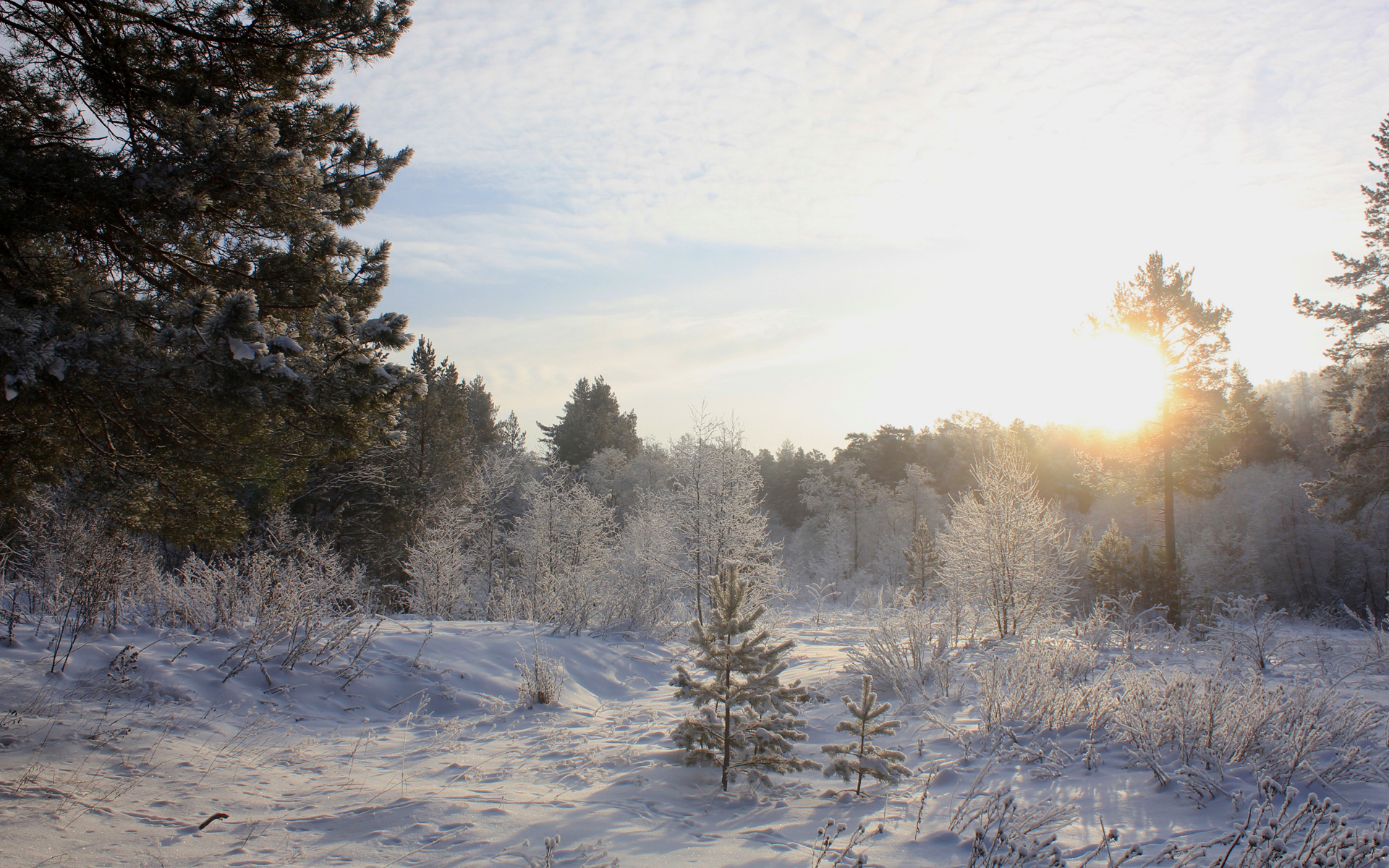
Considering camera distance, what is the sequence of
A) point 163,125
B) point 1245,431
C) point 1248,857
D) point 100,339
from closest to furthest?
point 1248,857
point 100,339
point 163,125
point 1245,431

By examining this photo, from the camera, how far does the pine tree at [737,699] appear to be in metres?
4.38

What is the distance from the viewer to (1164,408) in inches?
714

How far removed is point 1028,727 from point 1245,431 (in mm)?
42478

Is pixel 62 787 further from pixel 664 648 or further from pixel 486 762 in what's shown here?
pixel 664 648

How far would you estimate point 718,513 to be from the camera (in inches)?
679

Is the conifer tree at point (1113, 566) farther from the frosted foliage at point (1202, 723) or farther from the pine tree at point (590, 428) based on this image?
the pine tree at point (590, 428)

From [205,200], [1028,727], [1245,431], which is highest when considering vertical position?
[1245,431]

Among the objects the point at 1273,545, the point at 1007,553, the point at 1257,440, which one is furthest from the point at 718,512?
the point at 1257,440

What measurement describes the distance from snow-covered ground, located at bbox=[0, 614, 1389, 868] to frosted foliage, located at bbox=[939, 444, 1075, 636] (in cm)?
759

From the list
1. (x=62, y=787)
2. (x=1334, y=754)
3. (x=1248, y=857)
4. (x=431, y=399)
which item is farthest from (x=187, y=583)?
(x=431, y=399)

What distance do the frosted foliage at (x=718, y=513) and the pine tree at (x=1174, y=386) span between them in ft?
35.4

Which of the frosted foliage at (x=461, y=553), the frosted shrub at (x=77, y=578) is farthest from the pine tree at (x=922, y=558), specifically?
the frosted shrub at (x=77, y=578)

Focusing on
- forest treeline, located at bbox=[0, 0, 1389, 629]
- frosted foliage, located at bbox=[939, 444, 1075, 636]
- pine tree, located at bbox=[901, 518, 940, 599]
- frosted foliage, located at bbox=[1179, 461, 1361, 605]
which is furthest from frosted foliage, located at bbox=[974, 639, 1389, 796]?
frosted foliage, located at bbox=[1179, 461, 1361, 605]

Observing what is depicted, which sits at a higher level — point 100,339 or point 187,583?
point 100,339
